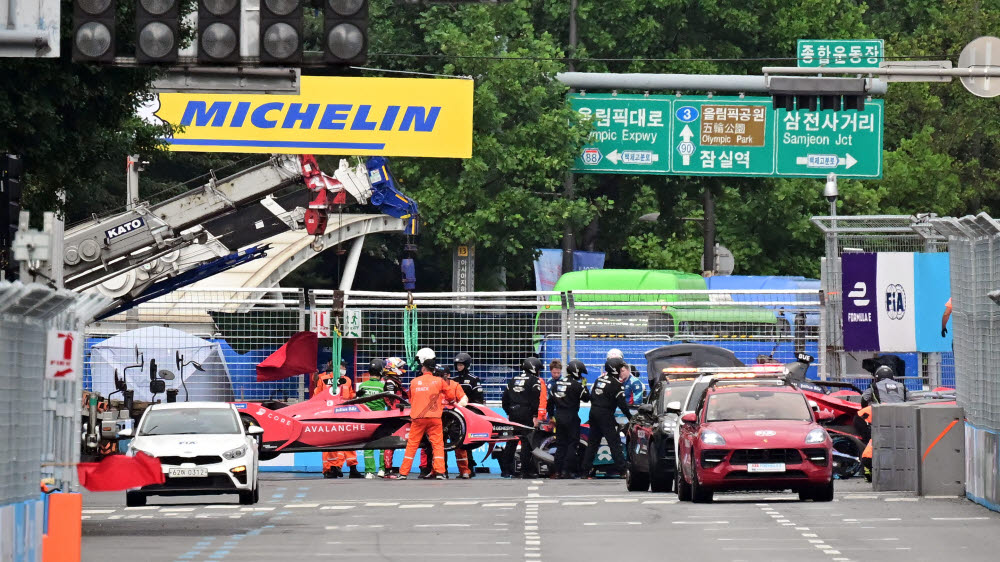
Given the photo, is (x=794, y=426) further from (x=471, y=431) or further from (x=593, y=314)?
(x=593, y=314)

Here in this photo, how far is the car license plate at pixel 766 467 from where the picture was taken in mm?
22516

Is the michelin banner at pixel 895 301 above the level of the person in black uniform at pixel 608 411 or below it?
above

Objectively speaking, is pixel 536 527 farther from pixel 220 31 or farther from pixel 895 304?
pixel 895 304

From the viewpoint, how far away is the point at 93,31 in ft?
54.4

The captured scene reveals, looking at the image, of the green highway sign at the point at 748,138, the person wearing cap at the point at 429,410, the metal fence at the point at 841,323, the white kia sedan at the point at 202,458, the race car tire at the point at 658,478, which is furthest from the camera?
the green highway sign at the point at 748,138

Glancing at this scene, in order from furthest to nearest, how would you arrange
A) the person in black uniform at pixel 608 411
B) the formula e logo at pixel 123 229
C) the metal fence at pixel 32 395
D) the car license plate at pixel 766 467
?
the formula e logo at pixel 123 229 → the person in black uniform at pixel 608 411 → the car license plate at pixel 766 467 → the metal fence at pixel 32 395

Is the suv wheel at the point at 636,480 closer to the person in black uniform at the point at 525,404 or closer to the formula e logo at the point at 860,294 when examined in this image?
the person in black uniform at the point at 525,404

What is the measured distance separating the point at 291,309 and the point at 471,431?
4228 mm

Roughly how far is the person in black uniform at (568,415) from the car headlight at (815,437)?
7.30 metres

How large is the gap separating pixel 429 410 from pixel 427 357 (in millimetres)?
895

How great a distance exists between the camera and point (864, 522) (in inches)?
783

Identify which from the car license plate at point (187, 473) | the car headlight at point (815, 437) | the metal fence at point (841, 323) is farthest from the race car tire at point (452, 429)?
the car headlight at point (815, 437)

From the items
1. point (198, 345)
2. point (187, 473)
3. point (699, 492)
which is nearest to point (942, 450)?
point (699, 492)

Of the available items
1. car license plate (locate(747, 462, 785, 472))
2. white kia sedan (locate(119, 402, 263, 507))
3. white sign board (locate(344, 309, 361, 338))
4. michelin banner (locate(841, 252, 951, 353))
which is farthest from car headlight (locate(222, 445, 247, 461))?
michelin banner (locate(841, 252, 951, 353))
